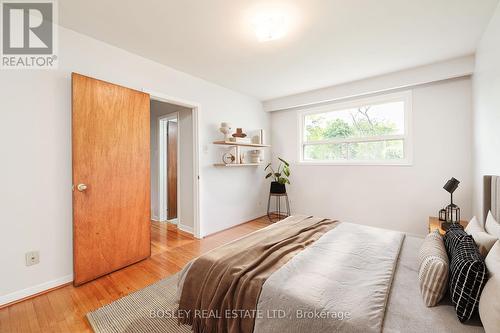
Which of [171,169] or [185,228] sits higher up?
[171,169]

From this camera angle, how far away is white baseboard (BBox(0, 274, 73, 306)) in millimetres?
1837

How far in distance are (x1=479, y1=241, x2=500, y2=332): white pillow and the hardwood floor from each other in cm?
228

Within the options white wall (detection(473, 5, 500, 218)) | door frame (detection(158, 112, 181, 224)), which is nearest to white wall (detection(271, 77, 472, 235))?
white wall (detection(473, 5, 500, 218))

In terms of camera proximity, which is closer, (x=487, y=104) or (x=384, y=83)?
(x=487, y=104)

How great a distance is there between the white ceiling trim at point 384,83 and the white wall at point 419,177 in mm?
231

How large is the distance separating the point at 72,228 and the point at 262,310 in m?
2.14

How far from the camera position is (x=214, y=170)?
12.2 ft

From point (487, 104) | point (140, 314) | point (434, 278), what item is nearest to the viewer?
point (434, 278)

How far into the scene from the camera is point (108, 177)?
2369mm

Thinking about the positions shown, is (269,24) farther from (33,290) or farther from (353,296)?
(33,290)

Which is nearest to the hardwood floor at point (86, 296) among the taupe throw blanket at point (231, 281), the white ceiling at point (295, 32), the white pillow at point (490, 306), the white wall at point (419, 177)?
the taupe throw blanket at point (231, 281)

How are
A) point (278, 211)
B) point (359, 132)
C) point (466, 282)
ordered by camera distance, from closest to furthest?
point (466, 282) < point (359, 132) < point (278, 211)

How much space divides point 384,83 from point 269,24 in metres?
2.26

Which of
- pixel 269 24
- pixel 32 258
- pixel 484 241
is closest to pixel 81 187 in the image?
pixel 32 258
